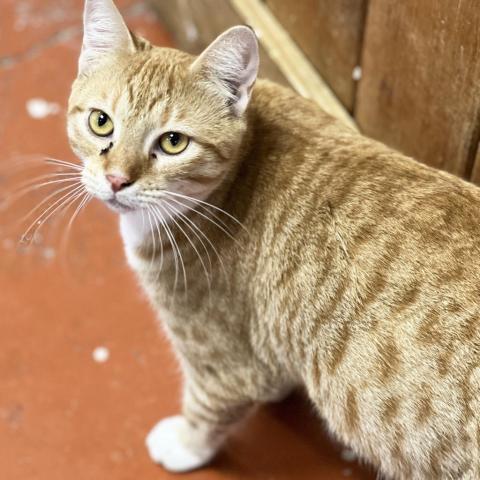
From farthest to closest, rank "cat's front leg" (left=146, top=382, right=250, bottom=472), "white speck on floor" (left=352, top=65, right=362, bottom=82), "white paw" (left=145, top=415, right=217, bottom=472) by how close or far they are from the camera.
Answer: "white speck on floor" (left=352, top=65, right=362, bottom=82)
"white paw" (left=145, top=415, right=217, bottom=472)
"cat's front leg" (left=146, top=382, right=250, bottom=472)

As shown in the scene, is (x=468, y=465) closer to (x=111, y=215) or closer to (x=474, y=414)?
(x=474, y=414)

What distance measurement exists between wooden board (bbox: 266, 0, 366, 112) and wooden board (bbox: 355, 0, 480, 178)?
0.18 feet

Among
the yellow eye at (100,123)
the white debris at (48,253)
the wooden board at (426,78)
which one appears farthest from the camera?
the white debris at (48,253)

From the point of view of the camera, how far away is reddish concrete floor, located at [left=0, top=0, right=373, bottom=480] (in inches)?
62.4

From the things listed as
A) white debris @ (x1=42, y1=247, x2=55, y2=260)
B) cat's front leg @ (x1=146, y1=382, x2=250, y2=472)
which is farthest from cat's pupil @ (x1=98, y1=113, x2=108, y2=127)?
white debris @ (x1=42, y1=247, x2=55, y2=260)

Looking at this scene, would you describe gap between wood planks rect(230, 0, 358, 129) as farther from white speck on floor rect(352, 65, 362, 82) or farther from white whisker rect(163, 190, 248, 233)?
white whisker rect(163, 190, 248, 233)

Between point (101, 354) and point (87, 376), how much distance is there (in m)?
0.06

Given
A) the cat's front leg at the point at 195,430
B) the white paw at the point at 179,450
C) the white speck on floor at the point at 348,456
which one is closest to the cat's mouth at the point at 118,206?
the cat's front leg at the point at 195,430

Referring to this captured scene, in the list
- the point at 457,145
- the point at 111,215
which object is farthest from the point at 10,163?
the point at 457,145

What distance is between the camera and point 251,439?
5.37ft

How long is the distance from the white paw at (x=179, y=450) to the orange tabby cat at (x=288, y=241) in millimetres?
211

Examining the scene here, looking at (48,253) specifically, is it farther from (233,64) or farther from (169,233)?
(233,64)

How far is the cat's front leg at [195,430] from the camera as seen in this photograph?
1423mm

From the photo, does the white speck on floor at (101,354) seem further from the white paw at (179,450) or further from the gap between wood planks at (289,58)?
the gap between wood planks at (289,58)
